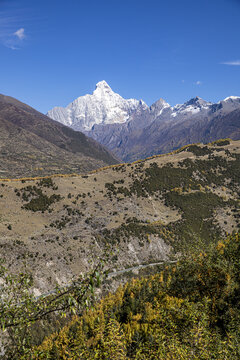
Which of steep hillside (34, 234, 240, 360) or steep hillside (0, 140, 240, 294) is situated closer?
steep hillside (34, 234, 240, 360)

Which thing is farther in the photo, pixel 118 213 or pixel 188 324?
pixel 118 213

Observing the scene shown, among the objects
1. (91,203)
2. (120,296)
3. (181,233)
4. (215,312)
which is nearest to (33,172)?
(91,203)

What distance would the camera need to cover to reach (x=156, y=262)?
209 ft

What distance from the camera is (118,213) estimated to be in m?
75.1

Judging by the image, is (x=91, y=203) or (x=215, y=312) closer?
(x=215, y=312)

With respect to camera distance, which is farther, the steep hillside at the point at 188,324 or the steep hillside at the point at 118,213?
the steep hillside at the point at 118,213

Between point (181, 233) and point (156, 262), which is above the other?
point (181, 233)

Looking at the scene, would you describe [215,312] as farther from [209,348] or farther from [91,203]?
[91,203]

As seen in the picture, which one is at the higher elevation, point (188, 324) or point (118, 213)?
point (188, 324)

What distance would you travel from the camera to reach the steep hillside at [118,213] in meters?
54.2

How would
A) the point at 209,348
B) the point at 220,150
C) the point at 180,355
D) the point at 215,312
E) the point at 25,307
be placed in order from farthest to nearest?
the point at 220,150, the point at 215,312, the point at 209,348, the point at 180,355, the point at 25,307

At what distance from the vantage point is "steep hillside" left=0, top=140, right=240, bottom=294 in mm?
54219

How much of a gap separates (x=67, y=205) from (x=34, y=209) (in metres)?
10.1

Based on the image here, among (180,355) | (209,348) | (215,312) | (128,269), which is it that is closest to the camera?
(180,355)
